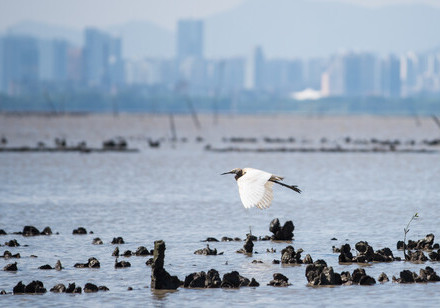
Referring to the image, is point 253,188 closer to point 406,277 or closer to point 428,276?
point 406,277

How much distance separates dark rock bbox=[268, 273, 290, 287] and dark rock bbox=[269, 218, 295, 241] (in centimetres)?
538

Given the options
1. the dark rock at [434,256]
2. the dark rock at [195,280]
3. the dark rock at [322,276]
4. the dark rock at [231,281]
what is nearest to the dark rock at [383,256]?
the dark rock at [434,256]

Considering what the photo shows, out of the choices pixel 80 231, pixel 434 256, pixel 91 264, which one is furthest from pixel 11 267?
pixel 434 256

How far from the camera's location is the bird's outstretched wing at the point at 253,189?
18422mm

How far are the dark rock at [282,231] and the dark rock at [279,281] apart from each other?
5385mm

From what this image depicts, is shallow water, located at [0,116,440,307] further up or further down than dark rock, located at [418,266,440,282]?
further up

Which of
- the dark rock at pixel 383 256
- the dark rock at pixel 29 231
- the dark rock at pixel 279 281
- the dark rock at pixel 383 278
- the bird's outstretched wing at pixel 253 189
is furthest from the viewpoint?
the dark rock at pixel 29 231

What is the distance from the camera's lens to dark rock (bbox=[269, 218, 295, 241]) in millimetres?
22859

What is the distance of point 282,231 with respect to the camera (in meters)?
22.9

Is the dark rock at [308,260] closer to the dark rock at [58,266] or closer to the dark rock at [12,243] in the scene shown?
the dark rock at [58,266]

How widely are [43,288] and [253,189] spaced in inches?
167

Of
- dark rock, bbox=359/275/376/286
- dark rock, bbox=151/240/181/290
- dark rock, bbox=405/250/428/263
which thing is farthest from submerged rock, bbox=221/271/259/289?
dark rock, bbox=405/250/428/263

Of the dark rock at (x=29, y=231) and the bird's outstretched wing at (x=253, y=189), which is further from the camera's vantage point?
the dark rock at (x=29, y=231)

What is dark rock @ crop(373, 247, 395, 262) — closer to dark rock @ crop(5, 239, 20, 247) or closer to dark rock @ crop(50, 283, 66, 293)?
dark rock @ crop(50, 283, 66, 293)
